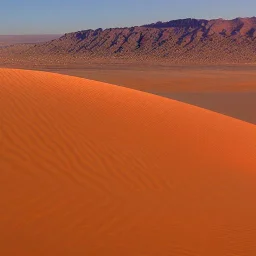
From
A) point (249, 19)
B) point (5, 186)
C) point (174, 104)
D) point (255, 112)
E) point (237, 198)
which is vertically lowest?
point (5, 186)

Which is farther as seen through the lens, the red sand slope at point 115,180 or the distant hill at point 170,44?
the distant hill at point 170,44

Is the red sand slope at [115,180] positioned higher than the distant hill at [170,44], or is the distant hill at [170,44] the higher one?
the distant hill at [170,44]

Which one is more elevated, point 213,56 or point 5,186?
point 213,56

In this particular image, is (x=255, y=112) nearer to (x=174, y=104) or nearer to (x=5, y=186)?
(x=174, y=104)

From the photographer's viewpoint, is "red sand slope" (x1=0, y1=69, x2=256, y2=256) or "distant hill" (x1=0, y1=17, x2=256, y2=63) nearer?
"red sand slope" (x1=0, y1=69, x2=256, y2=256)

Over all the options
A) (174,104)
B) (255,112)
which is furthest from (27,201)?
(255,112)
